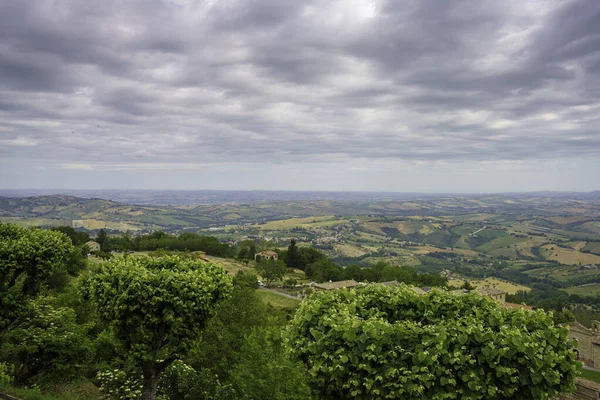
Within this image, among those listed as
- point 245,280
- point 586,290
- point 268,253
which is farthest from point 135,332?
point 586,290

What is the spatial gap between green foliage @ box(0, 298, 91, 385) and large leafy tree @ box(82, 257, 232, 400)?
236 inches

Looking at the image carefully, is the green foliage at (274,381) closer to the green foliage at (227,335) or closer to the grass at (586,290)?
the green foliage at (227,335)

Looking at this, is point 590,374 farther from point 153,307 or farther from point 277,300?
point 153,307

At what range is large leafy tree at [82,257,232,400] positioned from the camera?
14273mm

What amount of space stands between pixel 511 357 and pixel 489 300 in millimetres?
3416

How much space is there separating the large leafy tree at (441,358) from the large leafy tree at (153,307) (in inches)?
228

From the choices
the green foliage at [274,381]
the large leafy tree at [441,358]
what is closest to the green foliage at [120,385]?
the green foliage at [274,381]

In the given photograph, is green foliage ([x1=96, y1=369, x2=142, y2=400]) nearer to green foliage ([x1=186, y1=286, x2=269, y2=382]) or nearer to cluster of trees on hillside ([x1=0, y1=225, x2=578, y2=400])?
cluster of trees on hillside ([x1=0, y1=225, x2=578, y2=400])

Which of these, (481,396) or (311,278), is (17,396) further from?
(311,278)

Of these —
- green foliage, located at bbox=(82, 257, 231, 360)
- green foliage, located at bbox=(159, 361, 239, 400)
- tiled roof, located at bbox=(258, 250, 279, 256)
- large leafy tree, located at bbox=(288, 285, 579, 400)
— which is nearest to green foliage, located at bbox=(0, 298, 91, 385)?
green foliage, located at bbox=(159, 361, 239, 400)

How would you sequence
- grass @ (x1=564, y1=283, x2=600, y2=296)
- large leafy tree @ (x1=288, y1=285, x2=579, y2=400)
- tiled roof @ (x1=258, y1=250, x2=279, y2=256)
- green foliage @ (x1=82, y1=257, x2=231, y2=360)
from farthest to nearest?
grass @ (x1=564, y1=283, x2=600, y2=296) → tiled roof @ (x1=258, y1=250, x2=279, y2=256) → green foliage @ (x1=82, y1=257, x2=231, y2=360) → large leafy tree @ (x1=288, y1=285, x2=579, y2=400)

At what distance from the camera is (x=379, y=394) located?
29.7 feet

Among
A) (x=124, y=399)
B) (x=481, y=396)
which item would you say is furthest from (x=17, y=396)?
(x=481, y=396)

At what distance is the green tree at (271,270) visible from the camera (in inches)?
3078
